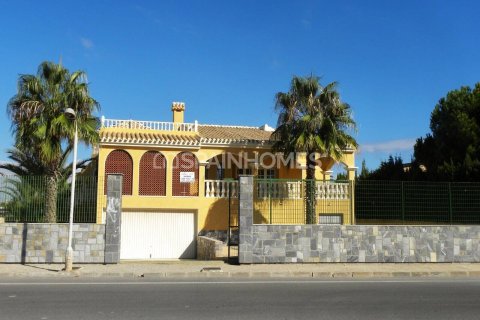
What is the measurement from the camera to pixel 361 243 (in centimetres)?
1603

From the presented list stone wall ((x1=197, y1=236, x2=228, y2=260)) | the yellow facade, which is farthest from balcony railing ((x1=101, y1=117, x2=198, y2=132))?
stone wall ((x1=197, y1=236, x2=228, y2=260))

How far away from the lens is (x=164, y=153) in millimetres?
24156

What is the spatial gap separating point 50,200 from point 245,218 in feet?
21.1

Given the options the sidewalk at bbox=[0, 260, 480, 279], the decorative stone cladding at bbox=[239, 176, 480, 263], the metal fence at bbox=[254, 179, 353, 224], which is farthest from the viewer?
the metal fence at bbox=[254, 179, 353, 224]

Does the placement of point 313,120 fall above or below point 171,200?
above

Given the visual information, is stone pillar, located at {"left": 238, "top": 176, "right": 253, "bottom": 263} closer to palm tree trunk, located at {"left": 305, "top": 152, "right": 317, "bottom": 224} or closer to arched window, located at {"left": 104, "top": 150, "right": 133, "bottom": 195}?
palm tree trunk, located at {"left": 305, "top": 152, "right": 317, "bottom": 224}

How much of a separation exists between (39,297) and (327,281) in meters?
6.84

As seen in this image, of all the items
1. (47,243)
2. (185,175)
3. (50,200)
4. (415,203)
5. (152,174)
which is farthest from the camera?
(185,175)

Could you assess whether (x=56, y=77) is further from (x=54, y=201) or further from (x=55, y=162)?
(x=54, y=201)

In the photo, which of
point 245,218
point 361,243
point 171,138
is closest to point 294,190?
point 245,218

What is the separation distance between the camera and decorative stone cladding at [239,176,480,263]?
1560 centimetres

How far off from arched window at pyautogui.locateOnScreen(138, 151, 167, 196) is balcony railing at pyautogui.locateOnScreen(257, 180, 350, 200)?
28.1ft

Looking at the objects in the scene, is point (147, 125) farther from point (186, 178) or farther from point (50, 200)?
point (50, 200)

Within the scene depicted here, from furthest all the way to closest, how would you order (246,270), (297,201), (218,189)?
1. (218,189)
2. (297,201)
3. (246,270)
